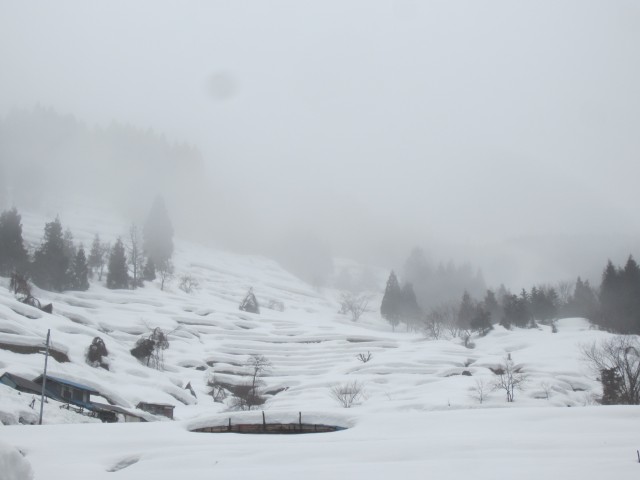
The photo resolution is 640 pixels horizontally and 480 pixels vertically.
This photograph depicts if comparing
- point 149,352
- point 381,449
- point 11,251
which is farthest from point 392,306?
point 381,449

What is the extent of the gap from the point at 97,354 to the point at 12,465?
39586mm

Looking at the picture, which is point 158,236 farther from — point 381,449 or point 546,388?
point 381,449

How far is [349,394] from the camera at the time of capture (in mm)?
39906

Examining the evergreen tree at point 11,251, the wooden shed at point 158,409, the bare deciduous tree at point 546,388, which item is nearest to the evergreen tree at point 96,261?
the evergreen tree at point 11,251

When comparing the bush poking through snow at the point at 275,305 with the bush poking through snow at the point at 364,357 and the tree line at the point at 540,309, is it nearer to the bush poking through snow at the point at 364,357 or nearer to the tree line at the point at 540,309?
the tree line at the point at 540,309

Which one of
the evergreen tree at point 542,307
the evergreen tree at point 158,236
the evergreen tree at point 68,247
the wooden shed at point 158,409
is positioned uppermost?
the evergreen tree at point 158,236

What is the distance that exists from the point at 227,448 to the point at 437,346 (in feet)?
163

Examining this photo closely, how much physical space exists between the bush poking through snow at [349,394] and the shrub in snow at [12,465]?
3278 centimetres

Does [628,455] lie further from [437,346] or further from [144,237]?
[144,237]

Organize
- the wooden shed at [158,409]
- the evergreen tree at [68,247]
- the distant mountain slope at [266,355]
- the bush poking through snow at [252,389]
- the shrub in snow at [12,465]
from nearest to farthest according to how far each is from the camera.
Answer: the shrub in snow at [12,465] < the wooden shed at [158,409] < the distant mountain slope at [266,355] < the bush poking through snow at [252,389] < the evergreen tree at [68,247]

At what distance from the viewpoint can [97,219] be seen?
107 meters

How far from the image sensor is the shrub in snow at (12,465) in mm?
5320

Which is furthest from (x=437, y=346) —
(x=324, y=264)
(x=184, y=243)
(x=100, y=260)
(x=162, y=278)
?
(x=324, y=264)

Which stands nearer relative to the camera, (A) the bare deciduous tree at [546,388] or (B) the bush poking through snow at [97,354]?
(A) the bare deciduous tree at [546,388]
